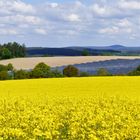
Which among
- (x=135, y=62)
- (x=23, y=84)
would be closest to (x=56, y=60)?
(x=135, y=62)

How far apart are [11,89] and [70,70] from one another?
1257 inches

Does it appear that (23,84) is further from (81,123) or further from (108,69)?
(108,69)

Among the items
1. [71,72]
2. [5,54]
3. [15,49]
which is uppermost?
[15,49]

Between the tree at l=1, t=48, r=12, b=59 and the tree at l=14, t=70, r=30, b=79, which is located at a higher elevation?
the tree at l=1, t=48, r=12, b=59

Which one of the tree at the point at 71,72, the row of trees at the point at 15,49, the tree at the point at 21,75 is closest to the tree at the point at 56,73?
the tree at the point at 71,72

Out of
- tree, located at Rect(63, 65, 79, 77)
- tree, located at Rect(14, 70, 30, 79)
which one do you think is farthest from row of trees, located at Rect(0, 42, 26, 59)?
tree, located at Rect(14, 70, 30, 79)

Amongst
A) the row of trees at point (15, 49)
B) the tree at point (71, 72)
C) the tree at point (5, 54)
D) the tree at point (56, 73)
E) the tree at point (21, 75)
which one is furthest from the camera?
the row of trees at point (15, 49)

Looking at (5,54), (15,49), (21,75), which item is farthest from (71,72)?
(15,49)

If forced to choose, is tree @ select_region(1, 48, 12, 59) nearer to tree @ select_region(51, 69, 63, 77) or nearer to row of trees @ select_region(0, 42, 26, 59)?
row of trees @ select_region(0, 42, 26, 59)

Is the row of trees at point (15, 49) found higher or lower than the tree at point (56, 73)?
higher

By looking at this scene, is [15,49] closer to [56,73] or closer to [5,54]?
[5,54]

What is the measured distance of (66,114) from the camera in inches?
469

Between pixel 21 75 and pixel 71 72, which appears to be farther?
pixel 71 72

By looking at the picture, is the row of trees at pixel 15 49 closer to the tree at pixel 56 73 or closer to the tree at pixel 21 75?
the tree at pixel 56 73
